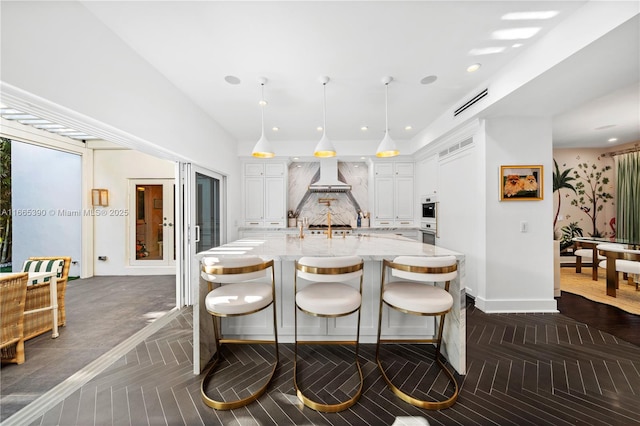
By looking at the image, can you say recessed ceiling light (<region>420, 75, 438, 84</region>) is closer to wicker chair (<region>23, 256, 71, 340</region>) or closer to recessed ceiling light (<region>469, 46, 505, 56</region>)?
recessed ceiling light (<region>469, 46, 505, 56</region>)

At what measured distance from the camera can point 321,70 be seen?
2.50 m

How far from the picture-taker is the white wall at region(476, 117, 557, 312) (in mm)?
3051

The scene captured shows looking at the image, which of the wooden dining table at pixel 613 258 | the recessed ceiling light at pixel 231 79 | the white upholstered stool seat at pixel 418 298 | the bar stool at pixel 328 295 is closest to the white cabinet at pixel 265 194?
the recessed ceiling light at pixel 231 79

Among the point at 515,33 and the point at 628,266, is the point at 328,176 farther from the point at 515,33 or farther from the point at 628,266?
the point at 628,266

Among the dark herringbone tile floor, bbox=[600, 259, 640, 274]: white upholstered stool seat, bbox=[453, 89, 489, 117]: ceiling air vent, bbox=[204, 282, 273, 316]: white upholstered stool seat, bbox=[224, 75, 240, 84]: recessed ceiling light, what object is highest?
bbox=[224, 75, 240, 84]: recessed ceiling light

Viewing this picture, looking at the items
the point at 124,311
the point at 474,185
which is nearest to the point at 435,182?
the point at 474,185

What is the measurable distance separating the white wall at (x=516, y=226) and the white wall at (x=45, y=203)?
7.37 meters

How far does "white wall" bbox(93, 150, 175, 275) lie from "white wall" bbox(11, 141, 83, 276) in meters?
0.31

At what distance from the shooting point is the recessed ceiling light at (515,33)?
1976 mm

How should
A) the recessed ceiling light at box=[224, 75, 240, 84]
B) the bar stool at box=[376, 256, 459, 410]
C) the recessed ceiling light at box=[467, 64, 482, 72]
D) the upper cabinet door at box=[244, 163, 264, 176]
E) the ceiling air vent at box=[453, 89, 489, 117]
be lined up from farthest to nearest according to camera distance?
the upper cabinet door at box=[244, 163, 264, 176] → the ceiling air vent at box=[453, 89, 489, 117] → the recessed ceiling light at box=[224, 75, 240, 84] → the recessed ceiling light at box=[467, 64, 482, 72] → the bar stool at box=[376, 256, 459, 410]

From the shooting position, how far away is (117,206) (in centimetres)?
498

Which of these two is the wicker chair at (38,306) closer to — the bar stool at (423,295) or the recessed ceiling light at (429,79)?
the bar stool at (423,295)

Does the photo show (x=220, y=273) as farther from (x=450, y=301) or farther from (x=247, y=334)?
(x=450, y=301)

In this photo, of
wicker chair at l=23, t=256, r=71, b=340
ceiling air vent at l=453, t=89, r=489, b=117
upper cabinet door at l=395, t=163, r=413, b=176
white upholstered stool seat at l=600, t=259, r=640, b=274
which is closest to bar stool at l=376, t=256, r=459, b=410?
ceiling air vent at l=453, t=89, r=489, b=117
